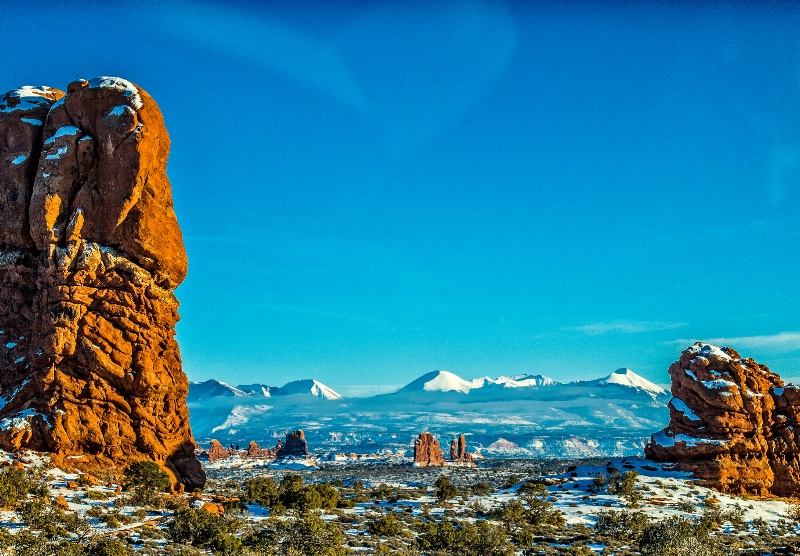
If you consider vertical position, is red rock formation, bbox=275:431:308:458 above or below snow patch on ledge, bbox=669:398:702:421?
below

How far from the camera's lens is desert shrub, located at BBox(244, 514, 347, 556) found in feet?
75.9

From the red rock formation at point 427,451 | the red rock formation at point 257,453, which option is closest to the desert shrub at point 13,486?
the red rock formation at point 427,451

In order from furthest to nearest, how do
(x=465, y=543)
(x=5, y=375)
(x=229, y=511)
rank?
(x=5, y=375) < (x=229, y=511) < (x=465, y=543)

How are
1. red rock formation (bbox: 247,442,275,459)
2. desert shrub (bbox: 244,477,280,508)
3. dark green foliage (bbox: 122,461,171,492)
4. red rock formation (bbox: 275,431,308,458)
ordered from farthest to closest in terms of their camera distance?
red rock formation (bbox: 275,431,308,458) → red rock formation (bbox: 247,442,275,459) → desert shrub (bbox: 244,477,280,508) → dark green foliage (bbox: 122,461,171,492)

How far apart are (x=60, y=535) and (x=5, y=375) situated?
12996 millimetres

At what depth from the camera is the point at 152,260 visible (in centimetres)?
3388

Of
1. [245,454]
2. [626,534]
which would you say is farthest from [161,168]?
[245,454]

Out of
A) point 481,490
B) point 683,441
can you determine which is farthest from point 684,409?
point 481,490

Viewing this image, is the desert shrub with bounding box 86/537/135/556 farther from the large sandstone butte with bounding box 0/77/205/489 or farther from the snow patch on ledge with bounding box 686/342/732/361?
the snow patch on ledge with bounding box 686/342/732/361

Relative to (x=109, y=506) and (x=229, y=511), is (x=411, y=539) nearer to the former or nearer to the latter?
(x=229, y=511)

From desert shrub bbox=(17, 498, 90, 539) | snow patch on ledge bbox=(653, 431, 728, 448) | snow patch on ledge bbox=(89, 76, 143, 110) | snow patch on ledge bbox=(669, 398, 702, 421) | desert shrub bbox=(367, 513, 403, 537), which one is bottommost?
desert shrub bbox=(367, 513, 403, 537)

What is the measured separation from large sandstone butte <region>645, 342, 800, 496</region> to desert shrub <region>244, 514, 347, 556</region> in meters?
27.5

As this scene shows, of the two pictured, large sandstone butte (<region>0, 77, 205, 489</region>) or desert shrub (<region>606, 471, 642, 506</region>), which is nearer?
large sandstone butte (<region>0, 77, 205, 489</region>)

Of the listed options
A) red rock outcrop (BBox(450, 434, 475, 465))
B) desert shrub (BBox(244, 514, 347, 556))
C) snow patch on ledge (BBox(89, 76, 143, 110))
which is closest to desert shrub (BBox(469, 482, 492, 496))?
desert shrub (BBox(244, 514, 347, 556))
